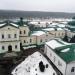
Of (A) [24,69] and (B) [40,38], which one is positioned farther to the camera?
(B) [40,38]

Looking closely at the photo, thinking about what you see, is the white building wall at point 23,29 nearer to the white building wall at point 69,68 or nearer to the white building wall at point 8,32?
the white building wall at point 8,32

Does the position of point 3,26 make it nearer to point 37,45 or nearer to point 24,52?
point 24,52

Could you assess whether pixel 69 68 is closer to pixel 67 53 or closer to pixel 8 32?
pixel 67 53

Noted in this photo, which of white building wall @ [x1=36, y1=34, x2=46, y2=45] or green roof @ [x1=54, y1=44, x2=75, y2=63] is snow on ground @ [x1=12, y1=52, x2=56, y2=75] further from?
white building wall @ [x1=36, y1=34, x2=46, y2=45]

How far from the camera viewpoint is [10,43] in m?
33.2

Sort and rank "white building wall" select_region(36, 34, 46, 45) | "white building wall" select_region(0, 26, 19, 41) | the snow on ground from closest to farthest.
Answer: the snow on ground, "white building wall" select_region(0, 26, 19, 41), "white building wall" select_region(36, 34, 46, 45)

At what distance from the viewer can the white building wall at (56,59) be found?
936 inches

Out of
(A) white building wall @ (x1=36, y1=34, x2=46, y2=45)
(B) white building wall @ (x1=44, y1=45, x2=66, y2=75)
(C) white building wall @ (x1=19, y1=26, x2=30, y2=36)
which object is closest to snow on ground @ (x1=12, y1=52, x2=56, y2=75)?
(B) white building wall @ (x1=44, y1=45, x2=66, y2=75)

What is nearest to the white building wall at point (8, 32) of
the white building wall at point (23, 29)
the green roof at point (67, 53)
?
the white building wall at point (23, 29)

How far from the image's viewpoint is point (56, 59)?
1051 inches

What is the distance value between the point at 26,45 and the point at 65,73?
1716cm

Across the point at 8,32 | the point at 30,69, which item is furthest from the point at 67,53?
the point at 8,32

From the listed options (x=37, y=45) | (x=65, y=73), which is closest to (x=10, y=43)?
(x=37, y=45)

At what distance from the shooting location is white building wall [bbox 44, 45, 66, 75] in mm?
23781
